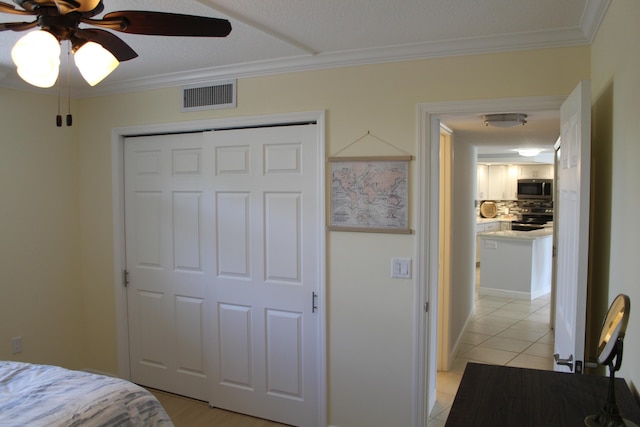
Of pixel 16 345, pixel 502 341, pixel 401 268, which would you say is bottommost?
pixel 502 341

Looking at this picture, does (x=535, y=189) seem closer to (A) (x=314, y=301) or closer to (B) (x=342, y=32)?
(A) (x=314, y=301)

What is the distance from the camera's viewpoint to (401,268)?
267 centimetres

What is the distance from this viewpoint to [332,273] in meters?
2.84

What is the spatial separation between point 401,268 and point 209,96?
5.65 feet

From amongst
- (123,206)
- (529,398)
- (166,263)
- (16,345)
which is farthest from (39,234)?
(529,398)

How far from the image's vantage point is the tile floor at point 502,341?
12.2 ft

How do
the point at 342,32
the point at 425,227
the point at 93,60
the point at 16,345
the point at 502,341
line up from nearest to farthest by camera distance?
the point at 93,60 < the point at 342,32 < the point at 425,227 < the point at 16,345 < the point at 502,341

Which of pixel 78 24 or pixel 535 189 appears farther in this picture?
pixel 535 189

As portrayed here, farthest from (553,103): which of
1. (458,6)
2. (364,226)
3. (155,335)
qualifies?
(155,335)

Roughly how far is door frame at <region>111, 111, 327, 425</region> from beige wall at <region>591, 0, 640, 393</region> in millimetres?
1448

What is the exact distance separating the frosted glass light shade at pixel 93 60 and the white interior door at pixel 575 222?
166 centimetres

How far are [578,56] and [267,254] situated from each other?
82.4 inches

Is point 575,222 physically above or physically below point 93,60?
below

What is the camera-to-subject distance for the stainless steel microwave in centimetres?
941
